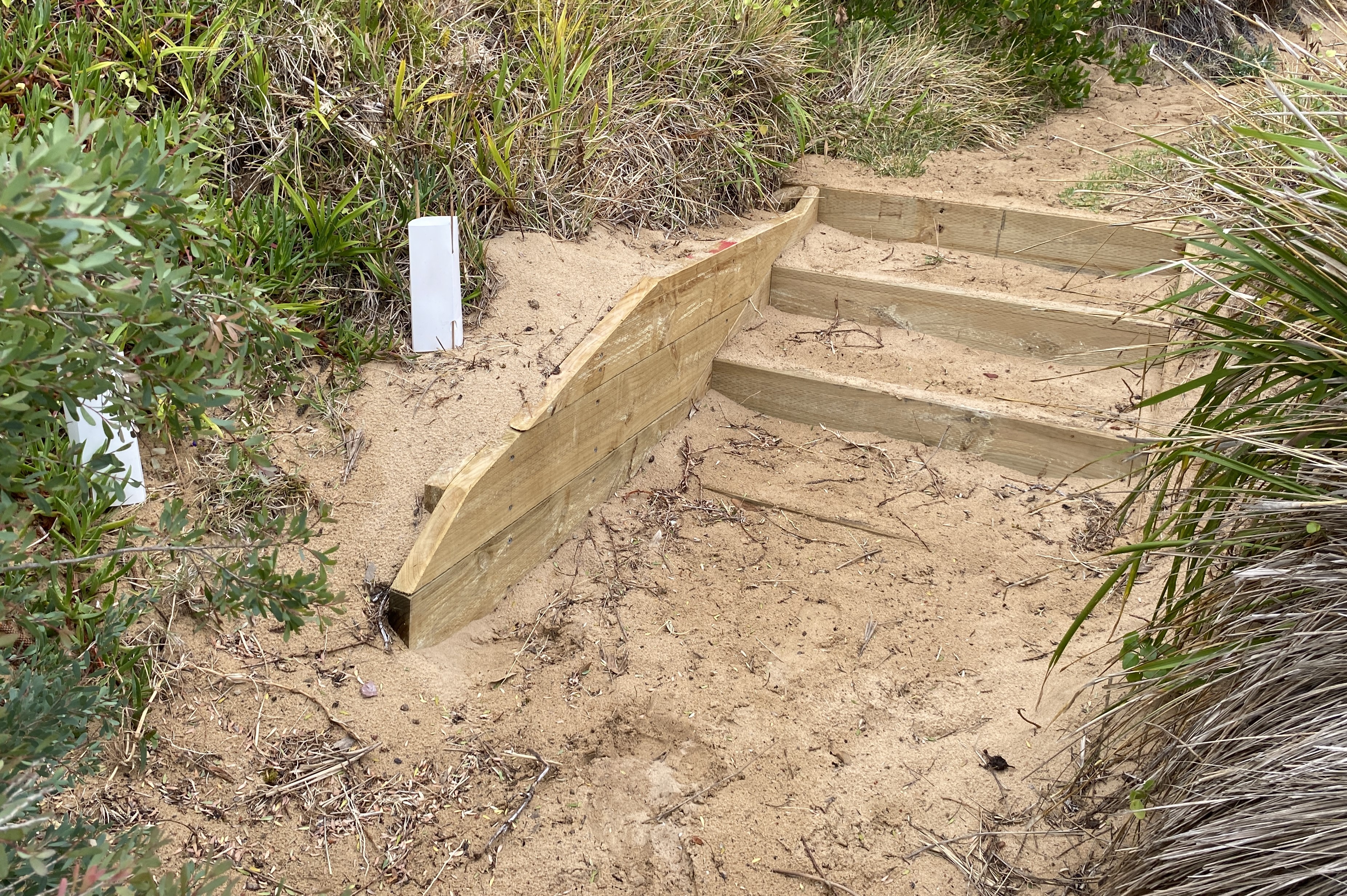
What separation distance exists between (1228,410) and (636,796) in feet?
4.83

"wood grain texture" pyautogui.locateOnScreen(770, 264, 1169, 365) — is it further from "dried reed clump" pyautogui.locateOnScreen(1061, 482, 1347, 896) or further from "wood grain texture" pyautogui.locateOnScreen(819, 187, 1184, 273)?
"dried reed clump" pyautogui.locateOnScreen(1061, 482, 1347, 896)

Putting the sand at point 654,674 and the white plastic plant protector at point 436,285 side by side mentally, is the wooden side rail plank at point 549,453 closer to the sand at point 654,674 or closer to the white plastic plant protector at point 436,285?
the sand at point 654,674

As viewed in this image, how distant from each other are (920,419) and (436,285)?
1760 millimetres

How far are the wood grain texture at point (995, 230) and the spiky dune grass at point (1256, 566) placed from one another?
2.16 metres

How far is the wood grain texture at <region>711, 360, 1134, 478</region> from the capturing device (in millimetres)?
3348

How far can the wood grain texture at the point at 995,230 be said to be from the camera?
159 inches

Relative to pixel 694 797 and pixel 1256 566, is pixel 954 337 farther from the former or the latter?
pixel 1256 566

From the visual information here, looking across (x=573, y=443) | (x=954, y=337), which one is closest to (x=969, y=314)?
(x=954, y=337)

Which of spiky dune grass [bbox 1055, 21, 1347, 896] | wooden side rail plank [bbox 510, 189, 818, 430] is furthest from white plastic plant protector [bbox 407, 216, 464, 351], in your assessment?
spiky dune grass [bbox 1055, 21, 1347, 896]

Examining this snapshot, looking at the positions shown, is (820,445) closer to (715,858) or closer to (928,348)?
(928,348)

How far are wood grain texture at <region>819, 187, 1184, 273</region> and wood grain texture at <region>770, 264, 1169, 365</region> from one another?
30cm

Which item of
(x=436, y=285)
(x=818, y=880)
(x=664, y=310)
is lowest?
(x=818, y=880)

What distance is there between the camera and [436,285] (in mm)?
2902

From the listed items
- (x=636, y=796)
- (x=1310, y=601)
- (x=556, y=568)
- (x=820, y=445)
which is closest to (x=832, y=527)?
(x=820, y=445)
